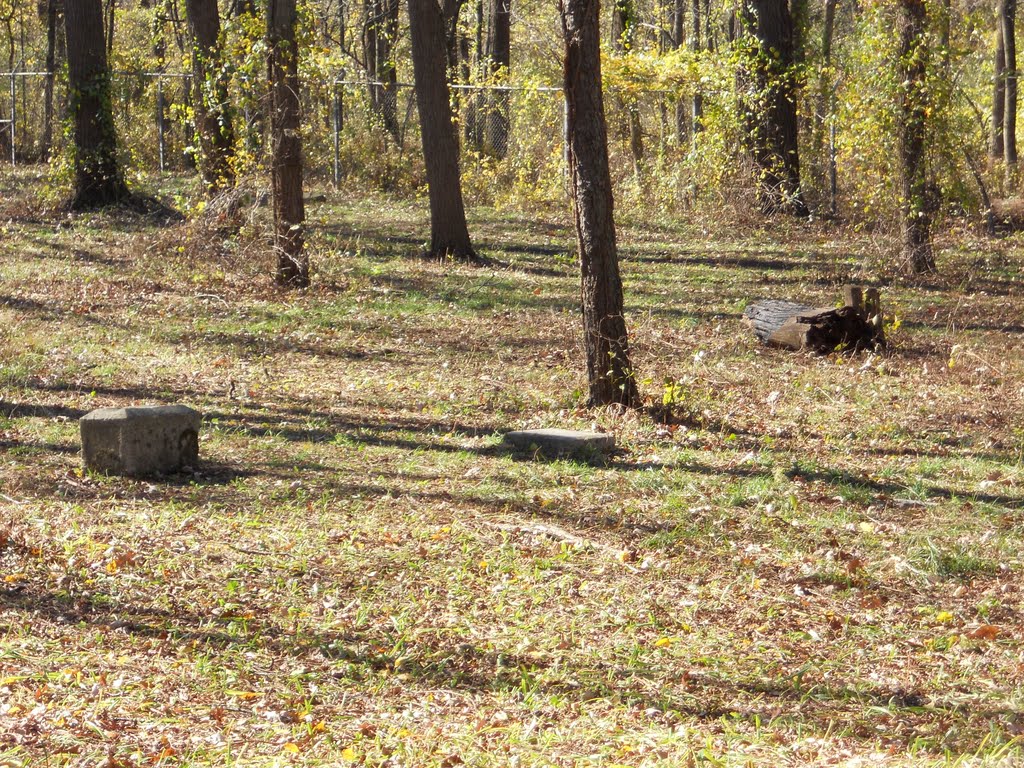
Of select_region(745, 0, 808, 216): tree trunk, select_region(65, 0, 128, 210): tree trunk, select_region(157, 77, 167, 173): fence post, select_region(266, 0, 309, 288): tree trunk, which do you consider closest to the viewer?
select_region(266, 0, 309, 288): tree trunk

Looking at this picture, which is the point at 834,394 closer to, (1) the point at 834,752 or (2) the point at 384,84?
(1) the point at 834,752

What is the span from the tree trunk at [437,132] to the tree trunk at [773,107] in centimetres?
Result: 575

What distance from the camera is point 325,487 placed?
7.21 meters

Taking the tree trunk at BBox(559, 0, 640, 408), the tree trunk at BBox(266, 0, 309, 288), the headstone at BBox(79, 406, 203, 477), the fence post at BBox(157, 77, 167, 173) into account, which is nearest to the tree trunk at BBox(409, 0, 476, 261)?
the tree trunk at BBox(266, 0, 309, 288)

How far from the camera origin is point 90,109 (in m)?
18.5

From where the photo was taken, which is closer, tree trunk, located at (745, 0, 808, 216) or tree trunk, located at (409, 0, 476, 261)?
tree trunk, located at (409, 0, 476, 261)

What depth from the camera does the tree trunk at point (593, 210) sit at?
8242 millimetres

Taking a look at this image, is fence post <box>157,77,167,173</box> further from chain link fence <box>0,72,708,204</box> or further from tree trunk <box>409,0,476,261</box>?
tree trunk <box>409,0,476,261</box>

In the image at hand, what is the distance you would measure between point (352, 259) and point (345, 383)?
5.66 meters

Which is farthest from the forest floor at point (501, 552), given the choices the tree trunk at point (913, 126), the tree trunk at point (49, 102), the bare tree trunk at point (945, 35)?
the tree trunk at point (49, 102)

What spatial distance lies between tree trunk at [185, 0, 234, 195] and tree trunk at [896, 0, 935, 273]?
26.3 feet

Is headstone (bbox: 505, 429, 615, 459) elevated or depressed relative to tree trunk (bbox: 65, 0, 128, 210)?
depressed

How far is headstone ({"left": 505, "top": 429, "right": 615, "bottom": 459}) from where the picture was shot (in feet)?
25.9

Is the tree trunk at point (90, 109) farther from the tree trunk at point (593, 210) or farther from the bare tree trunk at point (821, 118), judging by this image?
the tree trunk at point (593, 210)
